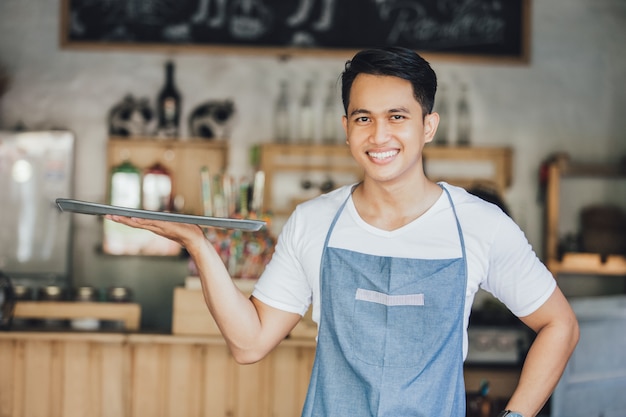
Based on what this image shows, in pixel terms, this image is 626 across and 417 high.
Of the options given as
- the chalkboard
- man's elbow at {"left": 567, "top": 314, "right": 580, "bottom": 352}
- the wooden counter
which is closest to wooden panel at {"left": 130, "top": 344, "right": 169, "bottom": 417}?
the wooden counter

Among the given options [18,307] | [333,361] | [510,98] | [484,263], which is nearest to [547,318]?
[484,263]

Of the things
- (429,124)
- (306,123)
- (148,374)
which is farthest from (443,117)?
(429,124)

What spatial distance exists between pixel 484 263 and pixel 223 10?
12.4 feet

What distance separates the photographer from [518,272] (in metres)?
1.66

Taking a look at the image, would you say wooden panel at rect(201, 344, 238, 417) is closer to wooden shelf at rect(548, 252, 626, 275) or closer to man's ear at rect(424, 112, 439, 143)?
man's ear at rect(424, 112, 439, 143)

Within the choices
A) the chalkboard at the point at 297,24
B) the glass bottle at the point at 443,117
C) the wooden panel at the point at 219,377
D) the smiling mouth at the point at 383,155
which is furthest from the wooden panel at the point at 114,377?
the glass bottle at the point at 443,117

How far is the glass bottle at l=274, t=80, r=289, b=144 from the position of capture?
17.0 ft

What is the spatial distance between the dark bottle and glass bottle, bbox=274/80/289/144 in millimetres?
647

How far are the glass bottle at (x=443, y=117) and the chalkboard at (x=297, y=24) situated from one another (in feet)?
0.88

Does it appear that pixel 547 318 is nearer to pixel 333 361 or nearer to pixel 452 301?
pixel 452 301

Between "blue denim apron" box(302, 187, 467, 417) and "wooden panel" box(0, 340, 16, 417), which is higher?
"blue denim apron" box(302, 187, 467, 417)

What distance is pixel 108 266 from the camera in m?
5.21

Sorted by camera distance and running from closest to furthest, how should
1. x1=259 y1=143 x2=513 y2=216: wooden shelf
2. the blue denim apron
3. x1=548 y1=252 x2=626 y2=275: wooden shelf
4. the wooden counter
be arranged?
1. the blue denim apron
2. the wooden counter
3. x1=548 y1=252 x2=626 y2=275: wooden shelf
4. x1=259 y1=143 x2=513 y2=216: wooden shelf

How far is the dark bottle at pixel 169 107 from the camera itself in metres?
5.13
